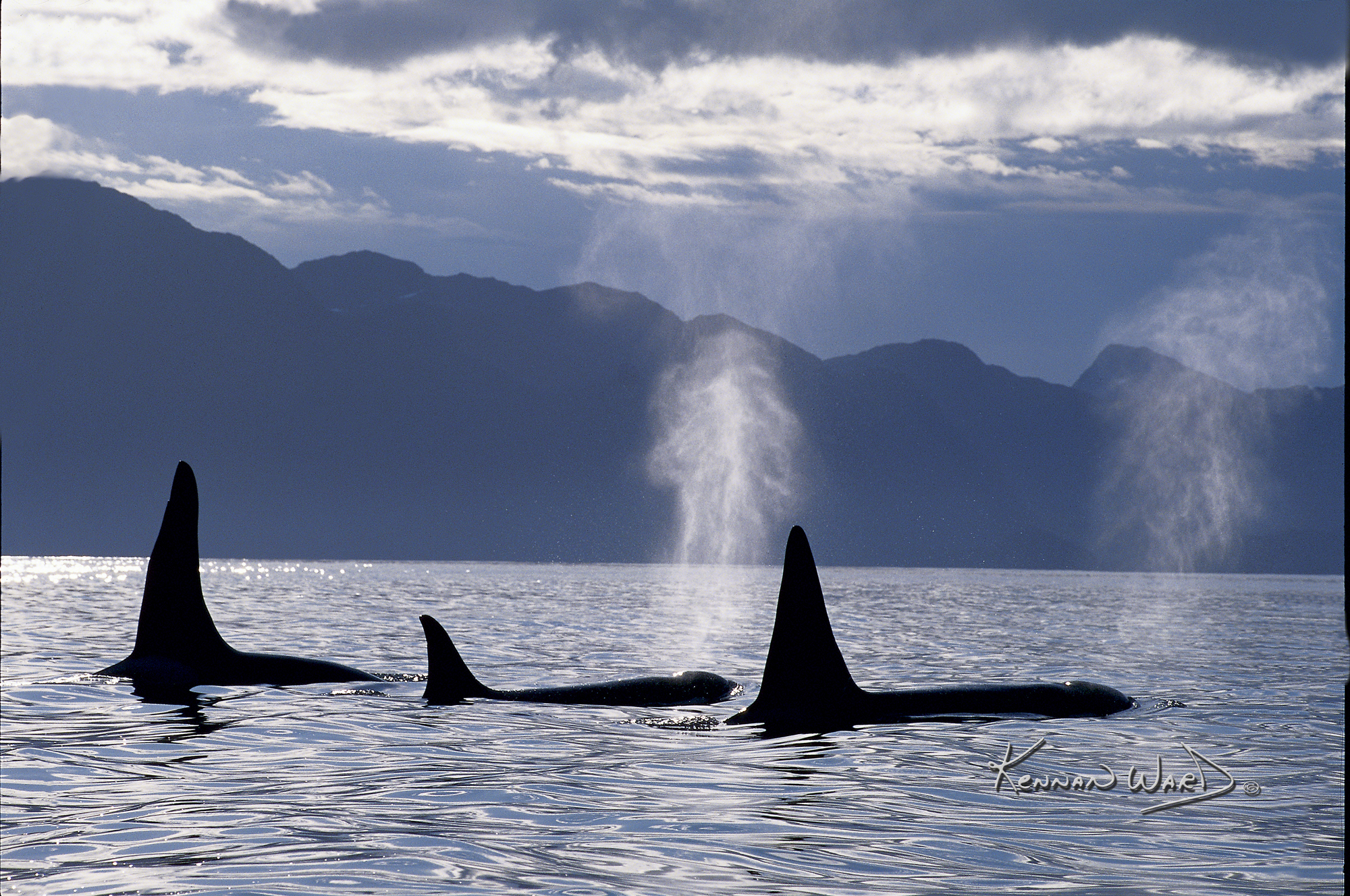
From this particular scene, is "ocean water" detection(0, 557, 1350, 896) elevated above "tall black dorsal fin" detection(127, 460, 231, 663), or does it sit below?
below

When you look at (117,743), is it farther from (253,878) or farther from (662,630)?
(662,630)

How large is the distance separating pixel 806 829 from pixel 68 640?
26.4 meters

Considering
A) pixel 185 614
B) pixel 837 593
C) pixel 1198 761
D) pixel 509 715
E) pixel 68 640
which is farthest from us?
pixel 837 593

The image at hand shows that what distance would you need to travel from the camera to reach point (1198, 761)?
13.8 meters

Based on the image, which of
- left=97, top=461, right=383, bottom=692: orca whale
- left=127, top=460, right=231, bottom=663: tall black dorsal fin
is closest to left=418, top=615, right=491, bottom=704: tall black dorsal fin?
left=97, top=461, right=383, bottom=692: orca whale

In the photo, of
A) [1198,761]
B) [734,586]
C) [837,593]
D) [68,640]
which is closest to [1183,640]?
[1198,761]

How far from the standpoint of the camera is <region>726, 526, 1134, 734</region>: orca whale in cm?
1677

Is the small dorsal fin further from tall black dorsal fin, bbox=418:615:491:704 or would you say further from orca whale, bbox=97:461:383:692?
orca whale, bbox=97:461:383:692

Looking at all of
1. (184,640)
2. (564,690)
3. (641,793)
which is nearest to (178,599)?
(184,640)

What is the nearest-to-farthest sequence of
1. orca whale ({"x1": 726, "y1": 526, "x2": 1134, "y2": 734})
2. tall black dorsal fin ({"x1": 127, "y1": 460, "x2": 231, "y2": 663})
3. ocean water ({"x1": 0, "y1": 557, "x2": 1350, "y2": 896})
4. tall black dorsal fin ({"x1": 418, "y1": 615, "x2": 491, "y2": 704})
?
ocean water ({"x1": 0, "y1": 557, "x2": 1350, "y2": 896})
orca whale ({"x1": 726, "y1": 526, "x2": 1134, "y2": 734})
tall black dorsal fin ({"x1": 418, "y1": 615, "x2": 491, "y2": 704})
tall black dorsal fin ({"x1": 127, "y1": 460, "x2": 231, "y2": 663})
